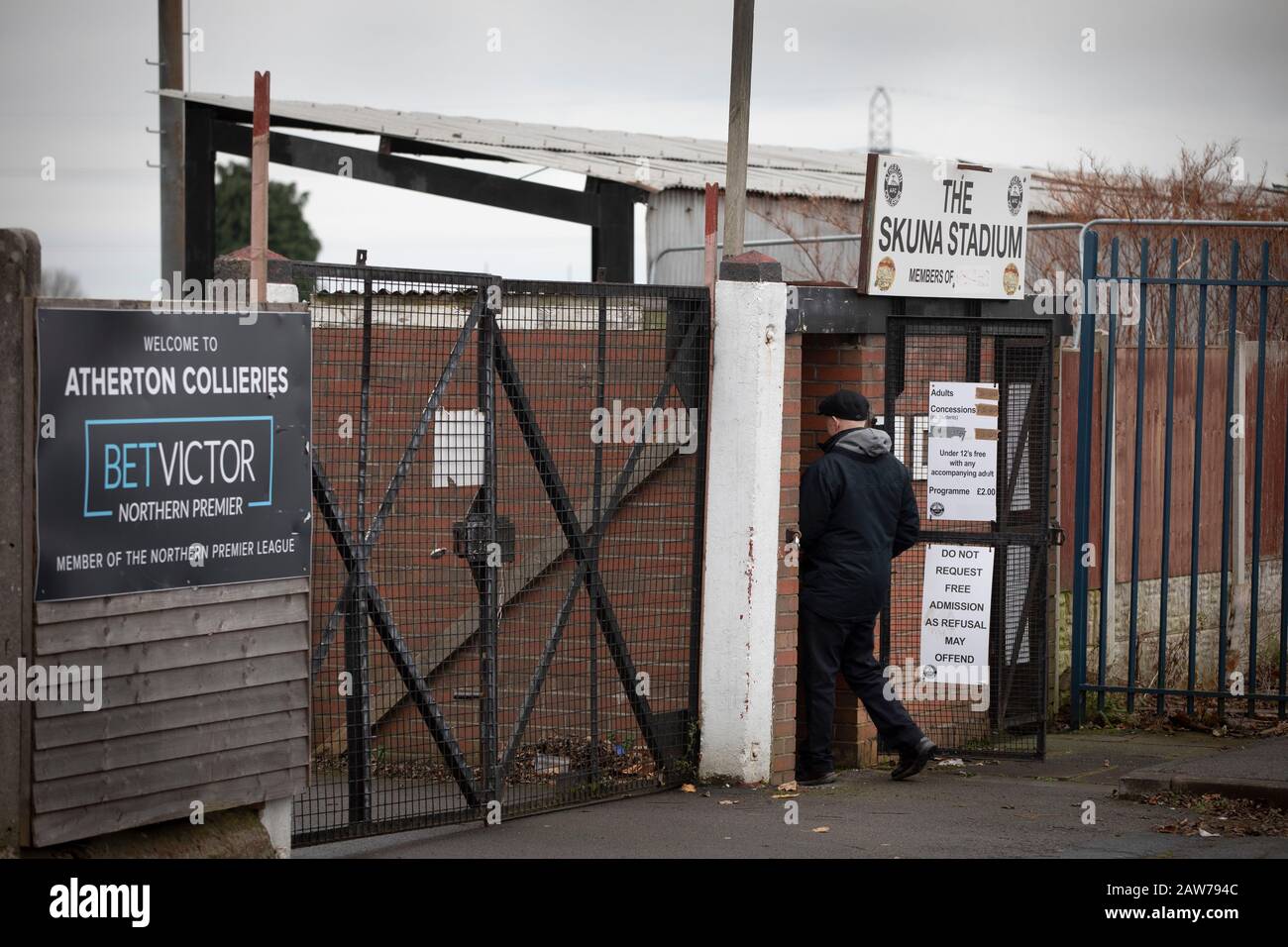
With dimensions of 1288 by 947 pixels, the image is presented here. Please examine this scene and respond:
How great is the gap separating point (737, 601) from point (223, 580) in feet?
9.50

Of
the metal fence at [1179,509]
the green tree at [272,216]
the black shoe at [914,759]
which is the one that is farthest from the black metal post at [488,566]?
the green tree at [272,216]

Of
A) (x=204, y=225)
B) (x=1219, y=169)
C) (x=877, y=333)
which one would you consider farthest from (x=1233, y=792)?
(x=204, y=225)

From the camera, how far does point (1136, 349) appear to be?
10.8 meters

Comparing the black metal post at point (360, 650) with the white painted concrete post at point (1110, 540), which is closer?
the black metal post at point (360, 650)

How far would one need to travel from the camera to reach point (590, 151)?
763 inches

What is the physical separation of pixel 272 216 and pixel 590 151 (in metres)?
44.1

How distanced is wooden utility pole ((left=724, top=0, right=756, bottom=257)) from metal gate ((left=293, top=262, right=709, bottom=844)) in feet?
1.60

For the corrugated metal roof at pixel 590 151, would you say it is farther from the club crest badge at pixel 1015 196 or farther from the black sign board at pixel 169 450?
the black sign board at pixel 169 450

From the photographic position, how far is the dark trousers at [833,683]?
7.64 m

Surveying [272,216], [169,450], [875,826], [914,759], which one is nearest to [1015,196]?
[914,759]

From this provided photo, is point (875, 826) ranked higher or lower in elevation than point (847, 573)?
lower

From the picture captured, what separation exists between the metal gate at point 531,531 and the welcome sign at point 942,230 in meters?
1.15

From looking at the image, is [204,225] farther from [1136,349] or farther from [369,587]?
[369,587]

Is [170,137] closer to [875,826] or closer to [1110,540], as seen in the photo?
[1110,540]
